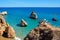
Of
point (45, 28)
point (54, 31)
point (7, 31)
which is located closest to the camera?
point (54, 31)

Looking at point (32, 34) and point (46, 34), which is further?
point (32, 34)

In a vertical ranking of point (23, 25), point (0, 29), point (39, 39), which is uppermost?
point (39, 39)

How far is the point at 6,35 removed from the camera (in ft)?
67.9

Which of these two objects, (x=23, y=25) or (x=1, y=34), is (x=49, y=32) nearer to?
(x=1, y=34)

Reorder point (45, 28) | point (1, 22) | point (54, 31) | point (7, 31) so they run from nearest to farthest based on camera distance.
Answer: point (54, 31), point (45, 28), point (7, 31), point (1, 22)

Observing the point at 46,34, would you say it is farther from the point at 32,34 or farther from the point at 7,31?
the point at 7,31

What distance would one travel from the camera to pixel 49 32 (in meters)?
8.93

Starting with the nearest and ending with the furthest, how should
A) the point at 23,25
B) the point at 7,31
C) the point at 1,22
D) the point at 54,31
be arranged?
the point at 54,31
the point at 7,31
the point at 1,22
the point at 23,25

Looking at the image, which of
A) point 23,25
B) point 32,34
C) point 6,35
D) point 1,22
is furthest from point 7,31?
point 23,25

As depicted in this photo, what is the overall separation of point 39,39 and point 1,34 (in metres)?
12.0

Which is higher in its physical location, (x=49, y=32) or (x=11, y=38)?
(x=49, y=32)

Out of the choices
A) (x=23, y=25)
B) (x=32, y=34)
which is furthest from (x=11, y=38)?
(x=23, y=25)

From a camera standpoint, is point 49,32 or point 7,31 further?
point 7,31

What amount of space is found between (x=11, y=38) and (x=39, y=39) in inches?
473
